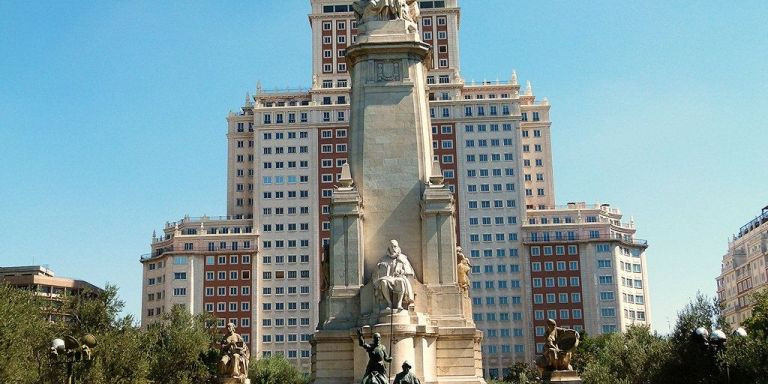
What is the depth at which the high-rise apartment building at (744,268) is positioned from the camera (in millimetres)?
109125

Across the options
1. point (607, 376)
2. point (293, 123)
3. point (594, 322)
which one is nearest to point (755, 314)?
point (607, 376)

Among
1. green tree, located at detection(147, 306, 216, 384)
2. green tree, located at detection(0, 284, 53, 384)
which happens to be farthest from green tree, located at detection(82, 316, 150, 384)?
green tree, located at detection(147, 306, 216, 384)

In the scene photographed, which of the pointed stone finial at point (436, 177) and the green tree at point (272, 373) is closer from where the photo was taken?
the pointed stone finial at point (436, 177)

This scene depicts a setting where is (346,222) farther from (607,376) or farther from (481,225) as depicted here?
(481,225)

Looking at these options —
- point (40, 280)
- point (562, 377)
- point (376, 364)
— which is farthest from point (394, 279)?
point (40, 280)

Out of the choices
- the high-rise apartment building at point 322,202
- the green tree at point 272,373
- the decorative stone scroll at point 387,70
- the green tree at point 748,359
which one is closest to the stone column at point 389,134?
the decorative stone scroll at point 387,70

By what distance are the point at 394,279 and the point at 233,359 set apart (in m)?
7.42

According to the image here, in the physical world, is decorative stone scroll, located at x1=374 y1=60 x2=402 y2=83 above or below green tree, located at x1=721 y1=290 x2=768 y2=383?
above

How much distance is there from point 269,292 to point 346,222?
8495cm

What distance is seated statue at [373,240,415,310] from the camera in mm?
35781

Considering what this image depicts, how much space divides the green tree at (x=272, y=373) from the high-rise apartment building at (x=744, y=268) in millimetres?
51480

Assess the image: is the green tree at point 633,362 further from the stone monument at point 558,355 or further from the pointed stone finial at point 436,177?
the pointed stone finial at point 436,177

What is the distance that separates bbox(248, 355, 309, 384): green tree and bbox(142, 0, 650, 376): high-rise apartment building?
94.1ft

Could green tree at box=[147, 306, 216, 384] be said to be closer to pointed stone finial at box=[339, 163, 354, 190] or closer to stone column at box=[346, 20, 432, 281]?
pointed stone finial at box=[339, 163, 354, 190]
